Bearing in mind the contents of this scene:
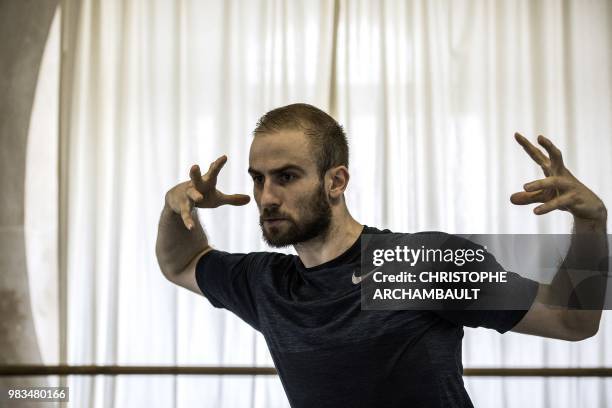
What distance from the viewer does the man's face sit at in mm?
1000

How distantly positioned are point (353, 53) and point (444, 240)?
3.50 ft

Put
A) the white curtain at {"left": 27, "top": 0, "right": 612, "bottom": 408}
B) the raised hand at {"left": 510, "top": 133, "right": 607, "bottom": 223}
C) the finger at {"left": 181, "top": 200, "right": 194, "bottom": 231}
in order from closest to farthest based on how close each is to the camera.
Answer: the raised hand at {"left": 510, "top": 133, "right": 607, "bottom": 223} < the finger at {"left": 181, "top": 200, "right": 194, "bottom": 231} < the white curtain at {"left": 27, "top": 0, "right": 612, "bottom": 408}

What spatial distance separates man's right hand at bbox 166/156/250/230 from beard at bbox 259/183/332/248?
0.13 meters

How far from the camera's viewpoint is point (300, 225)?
3.27 ft

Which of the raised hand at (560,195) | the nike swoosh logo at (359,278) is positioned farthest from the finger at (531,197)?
the nike swoosh logo at (359,278)

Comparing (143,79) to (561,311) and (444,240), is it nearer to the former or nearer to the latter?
(444,240)

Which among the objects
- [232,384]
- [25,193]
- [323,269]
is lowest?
[232,384]

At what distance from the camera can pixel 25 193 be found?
192 centimetres

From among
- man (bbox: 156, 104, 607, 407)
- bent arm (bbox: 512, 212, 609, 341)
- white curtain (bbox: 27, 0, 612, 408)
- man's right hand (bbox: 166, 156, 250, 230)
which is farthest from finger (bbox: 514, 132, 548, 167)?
white curtain (bbox: 27, 0, 612, 408)

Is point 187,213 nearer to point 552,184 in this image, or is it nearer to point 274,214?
point 274,214

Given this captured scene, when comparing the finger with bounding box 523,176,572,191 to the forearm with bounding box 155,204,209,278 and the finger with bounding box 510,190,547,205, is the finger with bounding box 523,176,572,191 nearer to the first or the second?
the finger with bounding box 510,190,547,205

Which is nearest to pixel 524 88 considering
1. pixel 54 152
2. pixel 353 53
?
pixel 353 53

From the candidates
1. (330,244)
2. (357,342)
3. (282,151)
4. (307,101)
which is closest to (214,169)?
(282,151)

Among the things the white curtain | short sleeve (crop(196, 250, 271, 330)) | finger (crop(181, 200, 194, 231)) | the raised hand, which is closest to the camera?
the raised hand
